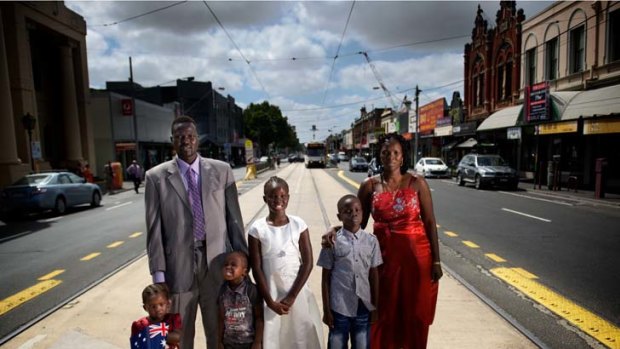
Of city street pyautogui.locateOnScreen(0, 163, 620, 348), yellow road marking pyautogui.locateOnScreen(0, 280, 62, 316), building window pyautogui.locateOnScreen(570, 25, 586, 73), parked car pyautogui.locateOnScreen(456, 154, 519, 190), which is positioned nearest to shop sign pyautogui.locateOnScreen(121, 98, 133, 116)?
city street pyautogui.locateOnScreen(0, 163, 620, 348)

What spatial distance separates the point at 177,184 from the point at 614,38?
21.1 metres

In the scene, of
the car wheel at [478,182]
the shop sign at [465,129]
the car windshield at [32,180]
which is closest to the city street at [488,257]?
the car windshield at [32,180]

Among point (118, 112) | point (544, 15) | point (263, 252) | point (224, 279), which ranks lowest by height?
point (224, 279)

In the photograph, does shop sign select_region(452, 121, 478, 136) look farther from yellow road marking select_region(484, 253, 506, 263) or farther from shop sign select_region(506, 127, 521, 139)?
yellow road marking select_region(484, 253, 506, 263)

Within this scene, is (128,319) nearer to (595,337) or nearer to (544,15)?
(595,337)

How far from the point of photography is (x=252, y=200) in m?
13.7

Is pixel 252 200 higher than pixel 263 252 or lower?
lower

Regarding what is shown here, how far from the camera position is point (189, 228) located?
8.32 feet

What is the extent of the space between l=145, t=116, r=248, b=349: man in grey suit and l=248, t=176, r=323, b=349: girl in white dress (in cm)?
23

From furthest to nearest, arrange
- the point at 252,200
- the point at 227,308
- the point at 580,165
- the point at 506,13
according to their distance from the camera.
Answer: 1. the point at 506,13
2. the point at 580,165
3. the point at 252,200
4. the point at 227,308

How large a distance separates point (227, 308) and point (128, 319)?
6.95 feet

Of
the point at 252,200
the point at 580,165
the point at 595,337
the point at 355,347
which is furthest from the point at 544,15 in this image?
the point at 355,347

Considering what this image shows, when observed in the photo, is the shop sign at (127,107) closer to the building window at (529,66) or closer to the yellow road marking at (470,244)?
the yellow road marking at (470,244)

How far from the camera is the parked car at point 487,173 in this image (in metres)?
17.5
